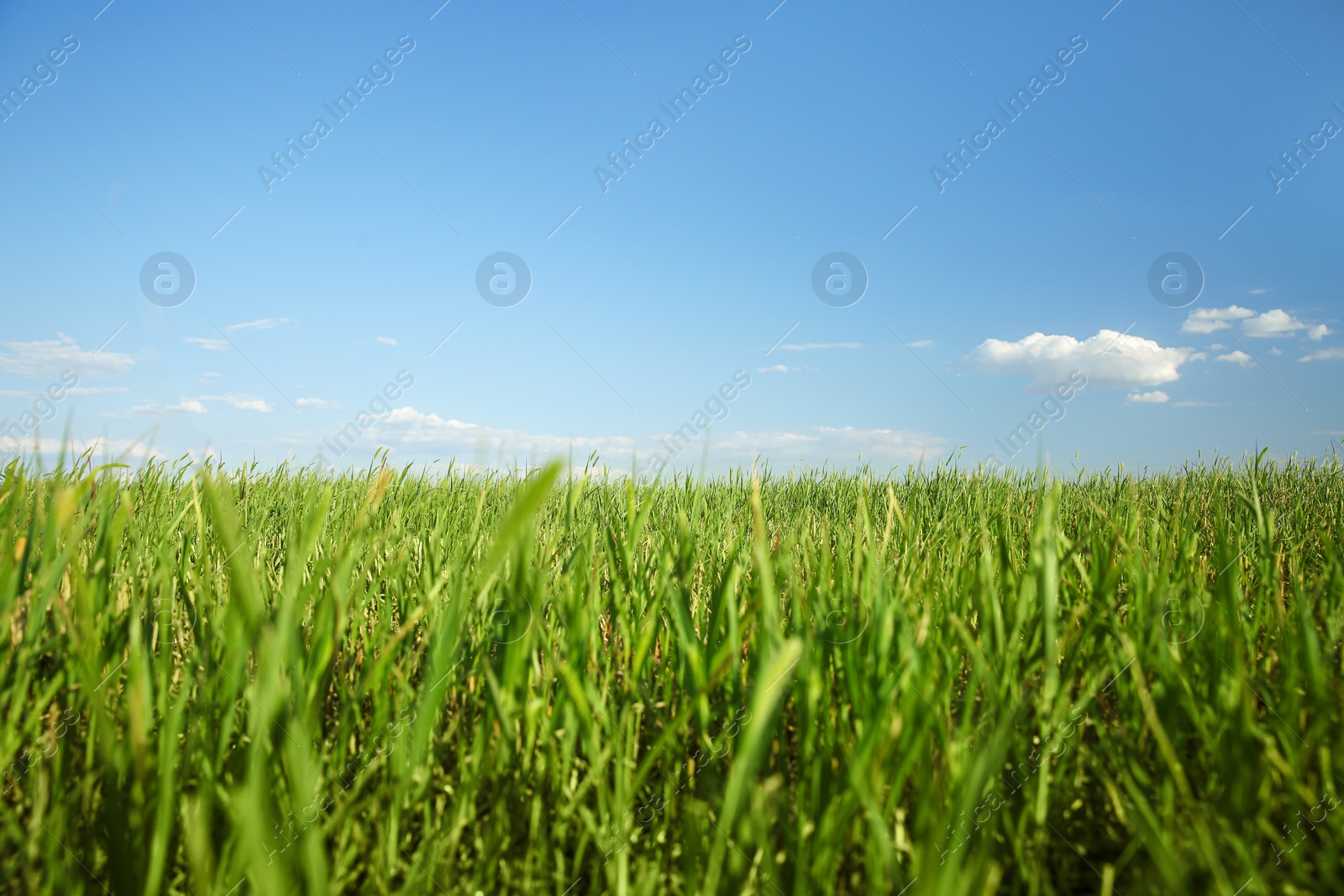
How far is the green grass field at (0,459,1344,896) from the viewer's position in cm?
103

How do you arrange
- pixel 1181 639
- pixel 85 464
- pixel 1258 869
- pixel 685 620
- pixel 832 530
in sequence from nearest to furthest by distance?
pixel 1258 869, pixel 685 620, pixel 1181 639, pixel 85 464, pixel 832 530

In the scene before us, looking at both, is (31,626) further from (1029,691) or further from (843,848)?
(1029,691)

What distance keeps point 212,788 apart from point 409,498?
146 inches

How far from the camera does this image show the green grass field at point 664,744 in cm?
103

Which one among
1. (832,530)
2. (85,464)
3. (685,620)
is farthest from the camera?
(832,530)

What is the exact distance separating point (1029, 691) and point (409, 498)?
4049mm

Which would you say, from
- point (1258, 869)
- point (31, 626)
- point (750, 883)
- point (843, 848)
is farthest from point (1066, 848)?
point (31, 626)

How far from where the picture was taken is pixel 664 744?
1258 millimetres

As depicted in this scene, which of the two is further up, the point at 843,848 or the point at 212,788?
the point at 212,788

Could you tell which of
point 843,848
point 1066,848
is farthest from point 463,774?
point 1066,848

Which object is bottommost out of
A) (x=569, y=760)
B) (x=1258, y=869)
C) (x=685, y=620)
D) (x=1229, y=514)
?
(x=1258, y=869)

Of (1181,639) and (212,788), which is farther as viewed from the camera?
(1181,639)

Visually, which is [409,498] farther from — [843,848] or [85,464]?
[843,848]

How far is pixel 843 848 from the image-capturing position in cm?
115
